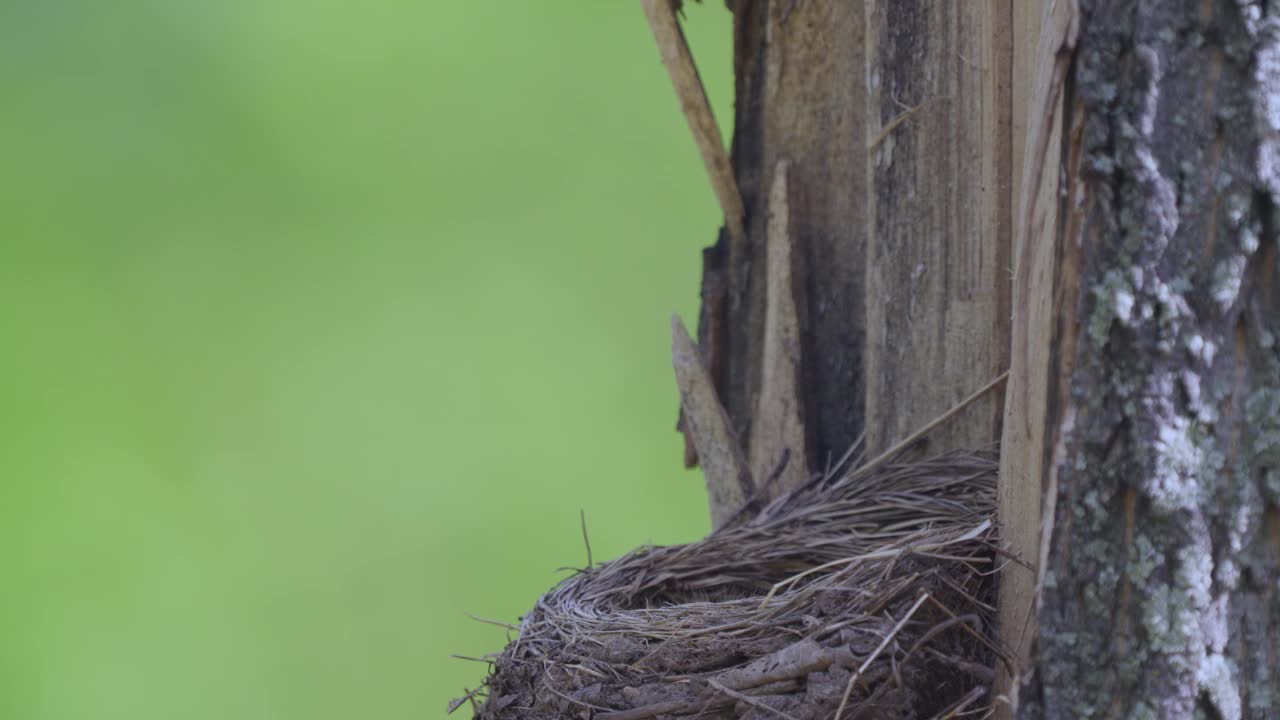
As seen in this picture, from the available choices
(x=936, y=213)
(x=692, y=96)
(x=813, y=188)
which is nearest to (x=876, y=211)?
(x=936, y=213)

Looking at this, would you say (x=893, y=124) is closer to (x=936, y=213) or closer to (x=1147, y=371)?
(x=936, y=213)

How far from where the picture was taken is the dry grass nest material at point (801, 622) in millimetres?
960

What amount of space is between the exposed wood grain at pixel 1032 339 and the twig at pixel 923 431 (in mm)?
220

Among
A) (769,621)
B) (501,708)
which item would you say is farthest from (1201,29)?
(501,708)

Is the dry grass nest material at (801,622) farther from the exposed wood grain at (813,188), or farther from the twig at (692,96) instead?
the twig at (692,96)

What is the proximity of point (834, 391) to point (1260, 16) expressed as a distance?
77cm

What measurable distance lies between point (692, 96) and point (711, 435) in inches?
18.4

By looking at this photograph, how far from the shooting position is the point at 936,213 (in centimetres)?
131

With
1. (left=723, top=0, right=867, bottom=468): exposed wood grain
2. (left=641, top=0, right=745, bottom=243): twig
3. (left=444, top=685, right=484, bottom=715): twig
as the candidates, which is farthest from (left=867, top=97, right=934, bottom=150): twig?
(left=444, top=685, right=484, bottom=715): twig

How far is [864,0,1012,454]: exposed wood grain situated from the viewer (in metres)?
1.26

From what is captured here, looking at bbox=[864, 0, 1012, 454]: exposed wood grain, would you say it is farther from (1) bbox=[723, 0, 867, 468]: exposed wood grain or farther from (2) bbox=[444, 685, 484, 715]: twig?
(2) bbox=[444, 685, 484, 715]: twig

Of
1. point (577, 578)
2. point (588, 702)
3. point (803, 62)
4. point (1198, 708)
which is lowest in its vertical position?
point (1198, 708)

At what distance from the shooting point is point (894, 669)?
3.06 feet

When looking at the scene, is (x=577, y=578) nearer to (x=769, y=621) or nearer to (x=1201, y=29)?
(x=769, y=621)
